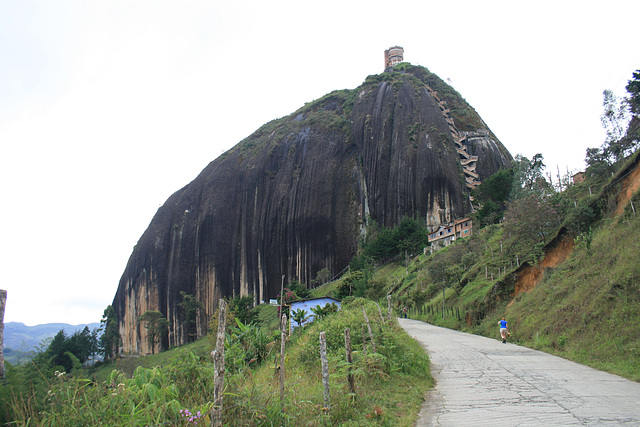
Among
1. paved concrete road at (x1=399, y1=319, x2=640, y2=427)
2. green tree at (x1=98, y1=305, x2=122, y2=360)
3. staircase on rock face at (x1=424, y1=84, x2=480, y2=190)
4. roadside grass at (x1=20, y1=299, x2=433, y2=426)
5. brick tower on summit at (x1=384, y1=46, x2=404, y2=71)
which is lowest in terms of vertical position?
green tree at (x1=98, y1=305, x2=122, y2=360)

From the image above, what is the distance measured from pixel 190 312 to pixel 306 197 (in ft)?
72.9

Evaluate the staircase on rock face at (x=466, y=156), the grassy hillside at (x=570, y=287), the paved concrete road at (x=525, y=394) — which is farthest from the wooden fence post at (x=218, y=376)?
the staircase on rock face at (x=466, y=156)

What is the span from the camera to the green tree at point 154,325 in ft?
178

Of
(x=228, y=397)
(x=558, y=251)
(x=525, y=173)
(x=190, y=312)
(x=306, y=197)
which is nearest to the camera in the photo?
(x=228, y=397)

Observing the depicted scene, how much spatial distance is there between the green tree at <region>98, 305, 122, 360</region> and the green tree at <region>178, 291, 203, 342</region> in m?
10.2

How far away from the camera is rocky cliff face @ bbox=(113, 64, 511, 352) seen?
50.8 m

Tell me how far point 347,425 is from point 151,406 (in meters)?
2.29

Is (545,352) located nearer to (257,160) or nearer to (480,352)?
(480,352)

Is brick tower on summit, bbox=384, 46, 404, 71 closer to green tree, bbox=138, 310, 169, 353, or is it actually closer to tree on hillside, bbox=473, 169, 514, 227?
tree on hillside, bbox=473, 169, 514, 227

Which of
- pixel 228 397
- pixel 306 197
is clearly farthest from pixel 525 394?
pixel 306 197

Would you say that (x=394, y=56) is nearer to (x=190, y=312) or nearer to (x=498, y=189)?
(x=498, y=189)

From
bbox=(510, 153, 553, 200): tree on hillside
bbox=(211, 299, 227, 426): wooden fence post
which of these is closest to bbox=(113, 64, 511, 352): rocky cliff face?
bbox=(510, 153, 553, 200): tree on hillside

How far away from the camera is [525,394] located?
633cm

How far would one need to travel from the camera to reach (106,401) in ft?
12.4
